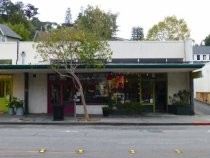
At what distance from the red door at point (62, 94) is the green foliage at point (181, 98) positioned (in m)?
7.12

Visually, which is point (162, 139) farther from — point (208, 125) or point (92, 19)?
point (92, 19)

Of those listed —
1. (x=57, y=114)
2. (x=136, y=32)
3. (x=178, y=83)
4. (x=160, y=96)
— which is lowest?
(x=57, y=114)

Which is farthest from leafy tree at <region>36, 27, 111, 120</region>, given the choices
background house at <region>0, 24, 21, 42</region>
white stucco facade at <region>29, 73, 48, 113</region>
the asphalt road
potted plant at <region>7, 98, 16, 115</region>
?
background house at <region>0, 24, 21, 42</region>

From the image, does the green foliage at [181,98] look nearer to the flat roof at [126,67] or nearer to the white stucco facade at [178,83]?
the white stucco facade at [178,83]

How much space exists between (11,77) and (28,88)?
60.4 inches

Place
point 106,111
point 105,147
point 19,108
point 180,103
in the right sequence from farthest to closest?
point 180,103
point 19,108
point 106,111
point 105,147

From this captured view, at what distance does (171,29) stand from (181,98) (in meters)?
44.5

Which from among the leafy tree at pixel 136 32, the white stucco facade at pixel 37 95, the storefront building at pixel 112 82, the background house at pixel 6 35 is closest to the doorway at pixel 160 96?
the storefront building at pixel 112 82

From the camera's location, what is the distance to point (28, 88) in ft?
109

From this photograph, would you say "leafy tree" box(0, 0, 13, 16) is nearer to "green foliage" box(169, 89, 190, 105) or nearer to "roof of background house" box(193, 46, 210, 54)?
"roof of background house" box(193, 46, 210, 54)

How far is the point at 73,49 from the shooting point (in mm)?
28016

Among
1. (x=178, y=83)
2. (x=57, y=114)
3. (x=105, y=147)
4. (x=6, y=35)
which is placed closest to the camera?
(x=105, y=147)

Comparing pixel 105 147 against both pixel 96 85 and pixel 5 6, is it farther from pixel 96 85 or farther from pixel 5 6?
pixel 5 6

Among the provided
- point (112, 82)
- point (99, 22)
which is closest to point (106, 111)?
point (112, 82)
